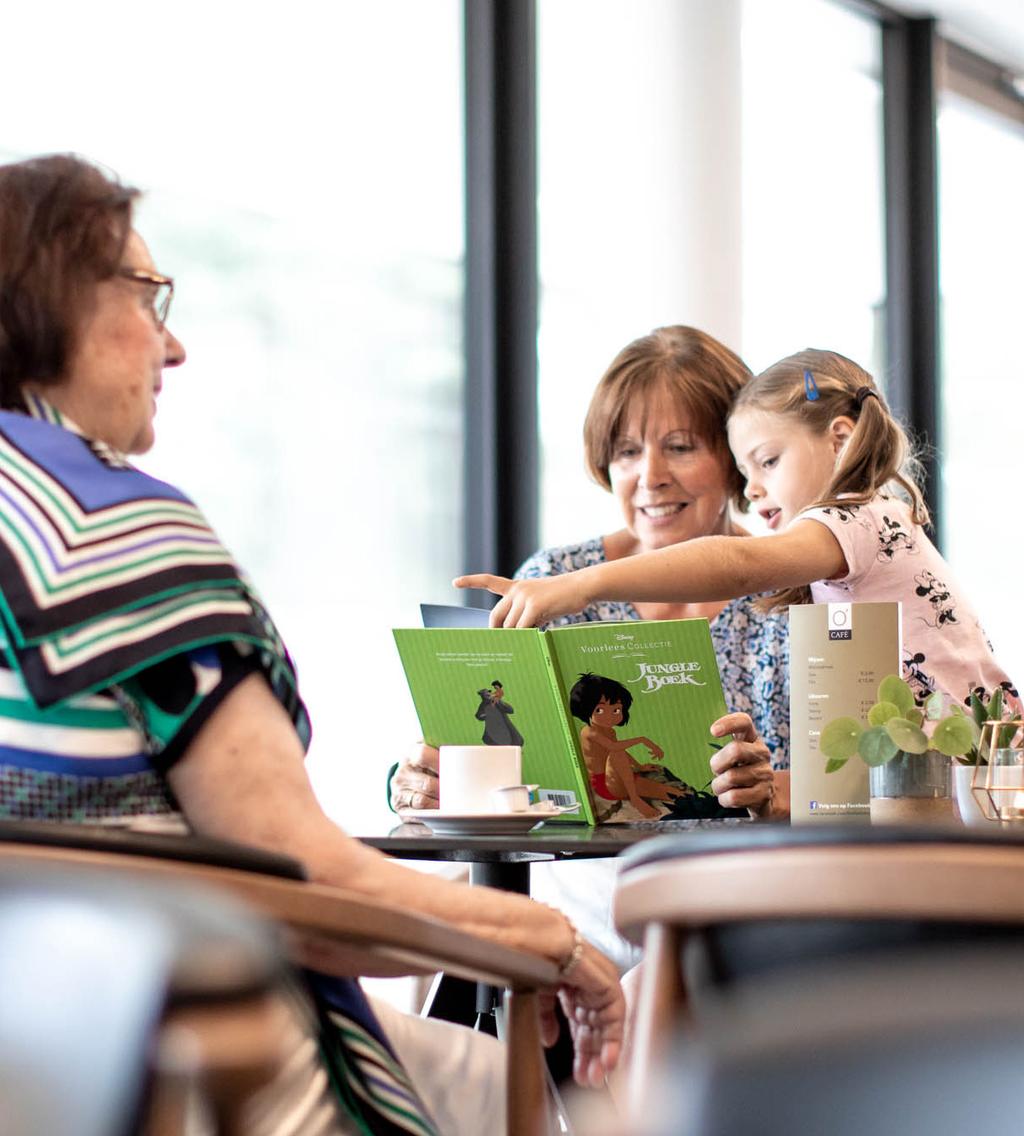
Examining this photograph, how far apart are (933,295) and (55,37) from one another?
3.91m

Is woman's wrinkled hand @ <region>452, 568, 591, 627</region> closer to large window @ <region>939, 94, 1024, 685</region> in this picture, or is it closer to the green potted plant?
the green potted plant

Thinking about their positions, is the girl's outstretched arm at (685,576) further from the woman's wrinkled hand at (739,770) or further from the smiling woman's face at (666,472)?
the smiling woman's face at (666,472)

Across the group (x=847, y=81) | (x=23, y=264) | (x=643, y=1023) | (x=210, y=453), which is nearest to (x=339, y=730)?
(x=210, y=453)

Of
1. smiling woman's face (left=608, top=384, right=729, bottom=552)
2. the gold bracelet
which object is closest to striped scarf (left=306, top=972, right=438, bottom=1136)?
the gold bracelet

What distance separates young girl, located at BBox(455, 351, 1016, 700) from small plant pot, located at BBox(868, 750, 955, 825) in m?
0.47

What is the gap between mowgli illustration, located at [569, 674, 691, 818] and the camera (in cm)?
205

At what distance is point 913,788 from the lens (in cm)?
174

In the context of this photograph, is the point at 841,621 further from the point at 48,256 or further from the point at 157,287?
the point at 48,256

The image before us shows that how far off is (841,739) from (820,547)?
1.71 ft

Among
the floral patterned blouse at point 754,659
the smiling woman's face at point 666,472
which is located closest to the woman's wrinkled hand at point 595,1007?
the floral patterned blouse at point 754,659

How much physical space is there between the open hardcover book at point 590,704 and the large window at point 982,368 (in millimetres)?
4572

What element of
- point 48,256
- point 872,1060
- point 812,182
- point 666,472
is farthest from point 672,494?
point 812,182

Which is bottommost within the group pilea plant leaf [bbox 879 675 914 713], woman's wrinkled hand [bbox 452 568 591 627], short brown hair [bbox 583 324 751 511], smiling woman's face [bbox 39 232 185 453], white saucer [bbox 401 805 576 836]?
white saucer [bbox 401 805 576 836]

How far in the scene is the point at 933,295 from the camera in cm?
637
